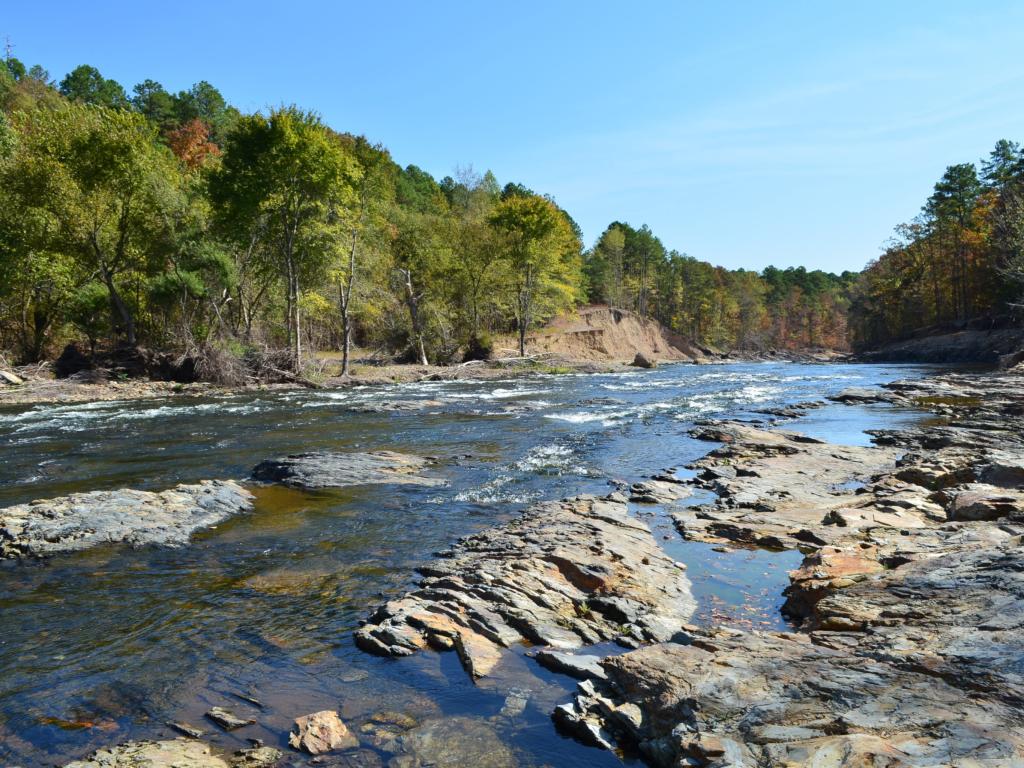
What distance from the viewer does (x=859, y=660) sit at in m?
4.52

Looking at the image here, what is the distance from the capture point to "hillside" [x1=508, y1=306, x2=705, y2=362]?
228 ft

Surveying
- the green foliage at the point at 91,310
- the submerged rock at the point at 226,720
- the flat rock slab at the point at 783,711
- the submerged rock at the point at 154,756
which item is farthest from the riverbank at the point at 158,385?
the flat rock slab at the point at 783,711

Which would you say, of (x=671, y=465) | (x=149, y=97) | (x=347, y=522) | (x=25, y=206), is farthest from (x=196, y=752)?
(x=149, y=97)

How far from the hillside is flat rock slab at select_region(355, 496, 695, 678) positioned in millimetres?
54995

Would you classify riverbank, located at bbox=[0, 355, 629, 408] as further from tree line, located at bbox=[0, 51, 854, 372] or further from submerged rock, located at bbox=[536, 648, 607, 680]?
submerged rock, located at bbox=[536, 648, 607, 680]

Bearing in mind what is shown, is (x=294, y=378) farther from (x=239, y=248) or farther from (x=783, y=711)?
(x=783, y=711)

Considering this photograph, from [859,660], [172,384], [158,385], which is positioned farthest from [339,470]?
[172,384]

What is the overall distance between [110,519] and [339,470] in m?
4.36

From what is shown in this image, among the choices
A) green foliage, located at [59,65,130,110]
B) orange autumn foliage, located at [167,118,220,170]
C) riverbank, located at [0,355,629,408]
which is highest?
green foliage, located at [59,65,130,110]

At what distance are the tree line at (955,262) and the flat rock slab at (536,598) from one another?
54.9 m

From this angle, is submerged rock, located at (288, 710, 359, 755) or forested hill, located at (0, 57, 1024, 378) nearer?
submerged rock, located at (288, 710, 359, 755)

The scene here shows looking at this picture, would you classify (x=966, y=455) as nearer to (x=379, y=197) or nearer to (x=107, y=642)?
(x=107, y=642)

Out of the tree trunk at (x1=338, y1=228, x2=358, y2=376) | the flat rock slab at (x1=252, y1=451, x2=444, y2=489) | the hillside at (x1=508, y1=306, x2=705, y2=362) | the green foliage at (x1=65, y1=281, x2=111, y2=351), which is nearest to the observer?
the flat rock slab at (x1=252, y1=451, x2=444, y2=489)

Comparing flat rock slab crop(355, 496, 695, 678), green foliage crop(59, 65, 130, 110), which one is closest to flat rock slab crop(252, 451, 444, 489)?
flat rock slab crop(355, 496, 695, 678)
